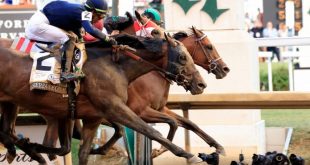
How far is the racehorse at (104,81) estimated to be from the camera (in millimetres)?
9641

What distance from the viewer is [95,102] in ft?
31.8

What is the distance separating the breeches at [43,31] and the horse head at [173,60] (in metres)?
0.93

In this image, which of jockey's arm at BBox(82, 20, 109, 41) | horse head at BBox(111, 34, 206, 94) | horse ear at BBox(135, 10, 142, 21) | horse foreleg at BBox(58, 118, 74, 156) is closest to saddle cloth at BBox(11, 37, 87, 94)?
jockey's arm at BBox(82, 20, 109, 41)

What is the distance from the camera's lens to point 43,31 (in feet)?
34.3

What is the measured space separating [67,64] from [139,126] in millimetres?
960

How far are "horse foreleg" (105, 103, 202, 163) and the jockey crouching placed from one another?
49 centimetres

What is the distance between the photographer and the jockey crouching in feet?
31.8

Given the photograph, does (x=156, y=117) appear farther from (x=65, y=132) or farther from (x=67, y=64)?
(x=67, y=64)

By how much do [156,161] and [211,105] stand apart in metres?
1.20

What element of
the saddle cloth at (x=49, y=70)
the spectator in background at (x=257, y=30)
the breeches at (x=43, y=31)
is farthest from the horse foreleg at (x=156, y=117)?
the spectator in background at (x=257, y=30)

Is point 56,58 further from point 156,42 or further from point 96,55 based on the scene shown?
point 156,42

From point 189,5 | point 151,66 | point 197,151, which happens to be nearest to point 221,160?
point 197,151

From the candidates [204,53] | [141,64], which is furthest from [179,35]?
[141,64]

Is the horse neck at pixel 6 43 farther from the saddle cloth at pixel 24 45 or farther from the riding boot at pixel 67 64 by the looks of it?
the riding boot at pixel 67 64
